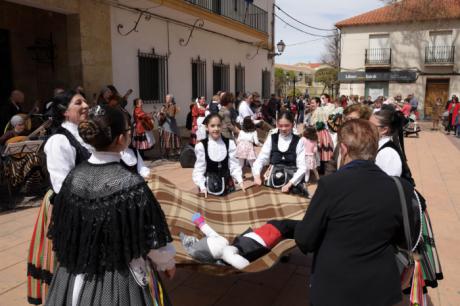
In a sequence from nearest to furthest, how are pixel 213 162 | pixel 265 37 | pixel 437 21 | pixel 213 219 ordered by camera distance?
pixel 213 219 → pixel 213 162 → pixel 265 37 → pixel 437 21

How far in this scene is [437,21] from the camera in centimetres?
2658

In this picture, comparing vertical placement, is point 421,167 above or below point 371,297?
below

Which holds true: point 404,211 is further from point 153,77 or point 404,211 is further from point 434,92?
point 434,92

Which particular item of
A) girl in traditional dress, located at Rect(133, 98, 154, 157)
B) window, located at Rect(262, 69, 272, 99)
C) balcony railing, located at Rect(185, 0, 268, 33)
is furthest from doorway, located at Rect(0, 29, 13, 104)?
window, located at Rect(262, 69, 272, 99)

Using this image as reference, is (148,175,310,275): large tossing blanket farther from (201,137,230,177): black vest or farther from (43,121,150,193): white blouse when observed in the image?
(43,121,150,193): white blouse

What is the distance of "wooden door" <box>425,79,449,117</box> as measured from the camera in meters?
26.8

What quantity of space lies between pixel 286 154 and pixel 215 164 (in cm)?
79

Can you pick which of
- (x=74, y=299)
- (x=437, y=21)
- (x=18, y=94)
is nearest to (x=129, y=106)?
(x=18, y=94)

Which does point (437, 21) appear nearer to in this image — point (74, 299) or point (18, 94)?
point (18, 94)

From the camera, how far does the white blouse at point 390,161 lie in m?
3.00

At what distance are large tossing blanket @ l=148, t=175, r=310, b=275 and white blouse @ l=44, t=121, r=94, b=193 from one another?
0.98 meters

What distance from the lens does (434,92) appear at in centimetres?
2723

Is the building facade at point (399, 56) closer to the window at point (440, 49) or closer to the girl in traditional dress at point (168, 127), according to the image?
the window at point (440, 49)

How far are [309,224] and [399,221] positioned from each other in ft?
1.49
